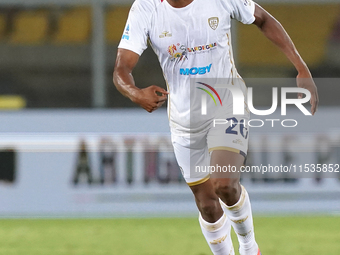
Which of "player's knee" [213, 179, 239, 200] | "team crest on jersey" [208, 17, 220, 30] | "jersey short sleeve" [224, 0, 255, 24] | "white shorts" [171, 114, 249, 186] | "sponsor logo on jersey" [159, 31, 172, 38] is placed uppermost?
"jersey short sleeve" [224, 0, 255, 24]

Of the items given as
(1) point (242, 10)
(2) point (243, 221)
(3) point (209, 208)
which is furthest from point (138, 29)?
(2) point (243, 221)

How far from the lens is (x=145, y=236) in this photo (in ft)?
22.9

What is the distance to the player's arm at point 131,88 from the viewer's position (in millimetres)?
3941

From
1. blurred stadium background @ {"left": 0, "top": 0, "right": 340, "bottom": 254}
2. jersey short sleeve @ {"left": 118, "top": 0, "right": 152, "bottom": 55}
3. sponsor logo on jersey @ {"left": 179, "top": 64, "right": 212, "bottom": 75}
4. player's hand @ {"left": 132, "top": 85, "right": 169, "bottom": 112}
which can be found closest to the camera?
player's hand @ {"left": 132, "top": 85, "right": 169, "bottom": 112}

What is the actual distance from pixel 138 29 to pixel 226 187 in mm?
1181

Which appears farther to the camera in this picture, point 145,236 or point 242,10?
point 145,236

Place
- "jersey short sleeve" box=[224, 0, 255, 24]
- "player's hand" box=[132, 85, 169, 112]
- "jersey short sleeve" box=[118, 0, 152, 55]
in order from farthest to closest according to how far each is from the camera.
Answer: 1. "jersey short sleeve" box=[224, 0, 255, 24]
2. "jersey short sleeve" box=[118, 0, 152, 55]
3. "player's hand" box=[132, 85, 169, 112]

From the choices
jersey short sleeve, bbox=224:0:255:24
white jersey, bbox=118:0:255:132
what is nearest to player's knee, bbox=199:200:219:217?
white jersey, bbox=118:0:255:132

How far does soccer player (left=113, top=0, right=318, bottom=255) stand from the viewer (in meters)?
4.62

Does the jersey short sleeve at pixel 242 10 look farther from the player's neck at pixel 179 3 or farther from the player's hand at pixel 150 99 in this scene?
the player's hand at pixel 150 99

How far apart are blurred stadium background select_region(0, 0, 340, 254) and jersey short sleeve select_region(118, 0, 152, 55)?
3547mm

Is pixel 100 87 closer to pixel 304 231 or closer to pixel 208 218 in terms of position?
pixel 304 231

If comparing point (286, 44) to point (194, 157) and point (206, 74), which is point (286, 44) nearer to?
point (206, 74)

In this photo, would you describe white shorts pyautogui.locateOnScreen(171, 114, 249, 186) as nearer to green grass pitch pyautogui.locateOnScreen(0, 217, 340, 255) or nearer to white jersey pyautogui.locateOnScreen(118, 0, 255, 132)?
white jersey pyautogui.locateOnScreen(118, 0, 255, 132)
